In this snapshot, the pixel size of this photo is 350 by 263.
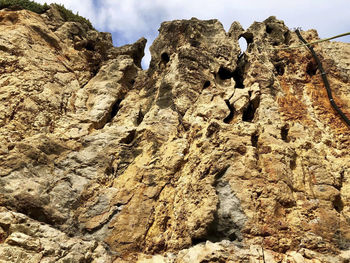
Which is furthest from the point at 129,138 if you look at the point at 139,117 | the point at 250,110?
the point at 250,110

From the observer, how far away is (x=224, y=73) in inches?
595

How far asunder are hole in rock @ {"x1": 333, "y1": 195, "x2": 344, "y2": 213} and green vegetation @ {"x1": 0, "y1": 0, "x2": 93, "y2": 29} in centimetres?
1732

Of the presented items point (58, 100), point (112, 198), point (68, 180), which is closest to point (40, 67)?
point (58, 100)

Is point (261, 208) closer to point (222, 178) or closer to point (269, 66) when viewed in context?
point (222, 178)

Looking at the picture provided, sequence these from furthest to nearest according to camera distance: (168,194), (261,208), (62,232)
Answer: (168,194) → (62,232) → (261,208)

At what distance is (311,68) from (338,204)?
8.08m

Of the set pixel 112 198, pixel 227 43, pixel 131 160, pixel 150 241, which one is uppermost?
pixel 227 43

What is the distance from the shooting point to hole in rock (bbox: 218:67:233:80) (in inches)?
589

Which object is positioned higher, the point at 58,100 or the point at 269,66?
the point at 269,66

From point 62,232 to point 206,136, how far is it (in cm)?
544

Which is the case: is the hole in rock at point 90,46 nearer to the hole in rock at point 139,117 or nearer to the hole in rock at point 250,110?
the hole in rock at point 139,117

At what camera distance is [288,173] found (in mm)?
8578

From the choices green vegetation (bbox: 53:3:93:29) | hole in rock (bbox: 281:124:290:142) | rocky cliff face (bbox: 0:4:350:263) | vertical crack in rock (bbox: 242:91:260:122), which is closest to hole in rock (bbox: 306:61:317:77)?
rocky cliff face (bbox: 0:4:350:263)

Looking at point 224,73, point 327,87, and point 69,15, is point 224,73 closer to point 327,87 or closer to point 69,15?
point 327,87
